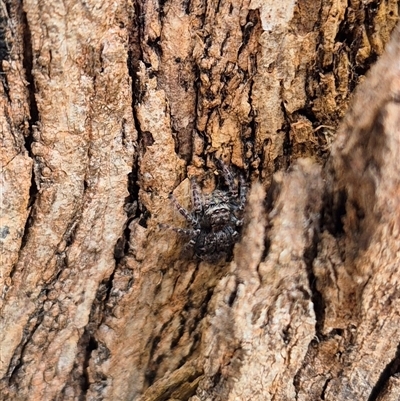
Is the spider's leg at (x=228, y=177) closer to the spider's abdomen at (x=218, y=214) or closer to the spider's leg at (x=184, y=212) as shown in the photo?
the spider's abdomen at (x=218, y=214)

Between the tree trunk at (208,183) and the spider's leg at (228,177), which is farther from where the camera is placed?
the spider's leg at (228,177)

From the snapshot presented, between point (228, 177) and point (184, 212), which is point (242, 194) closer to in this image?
point (228, 177)

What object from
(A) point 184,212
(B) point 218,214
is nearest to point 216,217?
(B) point 218,214

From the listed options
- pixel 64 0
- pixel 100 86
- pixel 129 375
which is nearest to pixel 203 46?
pixel 100 86

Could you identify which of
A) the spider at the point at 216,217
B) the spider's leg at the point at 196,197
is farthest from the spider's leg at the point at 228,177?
the spider's leg at the point at 196,197

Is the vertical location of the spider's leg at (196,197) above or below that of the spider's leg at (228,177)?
below

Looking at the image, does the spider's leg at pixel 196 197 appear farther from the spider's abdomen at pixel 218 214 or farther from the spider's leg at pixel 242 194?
the spider's leg at pixel 242 194

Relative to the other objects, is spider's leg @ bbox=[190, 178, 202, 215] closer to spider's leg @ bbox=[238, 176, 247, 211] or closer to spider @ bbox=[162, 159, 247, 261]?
spider @ bbox=[162, 159, 247, 261]

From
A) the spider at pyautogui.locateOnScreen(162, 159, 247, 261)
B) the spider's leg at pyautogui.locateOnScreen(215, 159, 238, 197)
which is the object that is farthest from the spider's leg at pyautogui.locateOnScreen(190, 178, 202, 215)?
the spider's leg at pyautogui.locateOnScreen(215, 159, 238, 197)

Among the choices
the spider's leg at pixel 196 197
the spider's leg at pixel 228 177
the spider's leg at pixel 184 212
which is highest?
the spider's leg at pixel 228 177
